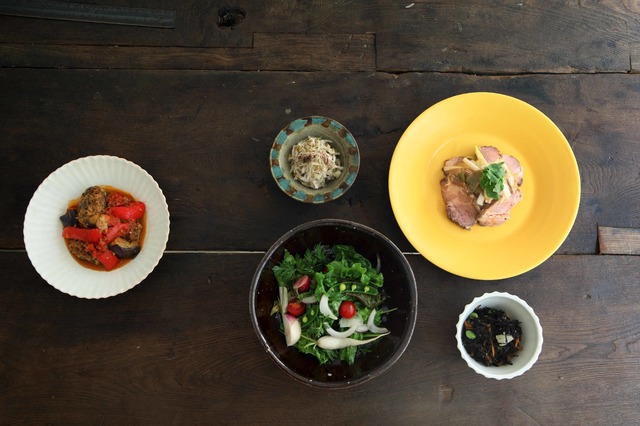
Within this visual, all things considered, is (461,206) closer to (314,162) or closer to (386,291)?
(386,291)

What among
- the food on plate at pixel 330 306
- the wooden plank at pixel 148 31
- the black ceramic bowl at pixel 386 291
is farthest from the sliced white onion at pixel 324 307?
the wooden plank at pixel 148 31

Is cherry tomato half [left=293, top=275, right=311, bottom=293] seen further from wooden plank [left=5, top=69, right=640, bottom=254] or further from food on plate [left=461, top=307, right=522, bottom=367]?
food on plate [left=461, top=307, right=522, bottom=367]

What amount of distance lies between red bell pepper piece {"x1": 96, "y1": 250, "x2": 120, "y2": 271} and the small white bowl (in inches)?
57.6

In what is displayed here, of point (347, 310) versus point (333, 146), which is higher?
point (333, 146)

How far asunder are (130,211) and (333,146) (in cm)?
90

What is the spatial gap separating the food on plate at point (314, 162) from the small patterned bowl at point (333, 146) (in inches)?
0.9

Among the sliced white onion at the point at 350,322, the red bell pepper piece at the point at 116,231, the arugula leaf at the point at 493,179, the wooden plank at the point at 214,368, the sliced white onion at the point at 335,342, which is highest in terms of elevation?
the arugula leaf at the point at 493,179

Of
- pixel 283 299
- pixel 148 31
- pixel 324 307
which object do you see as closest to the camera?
pixel 324 307

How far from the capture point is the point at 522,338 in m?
1.98

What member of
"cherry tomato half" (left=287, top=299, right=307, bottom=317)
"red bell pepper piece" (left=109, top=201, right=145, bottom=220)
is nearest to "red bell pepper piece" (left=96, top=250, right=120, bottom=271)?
"red bell pepper piece" (left=109, top=201, right=145, bottom=220)

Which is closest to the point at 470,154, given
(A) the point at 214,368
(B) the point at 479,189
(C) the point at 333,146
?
(B) the point at 479,189

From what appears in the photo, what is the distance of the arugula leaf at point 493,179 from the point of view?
1.89 metres

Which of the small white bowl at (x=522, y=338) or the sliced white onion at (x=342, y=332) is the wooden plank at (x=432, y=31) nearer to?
the small white bowl at (x=522, y=338)

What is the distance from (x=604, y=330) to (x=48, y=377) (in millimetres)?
2518
